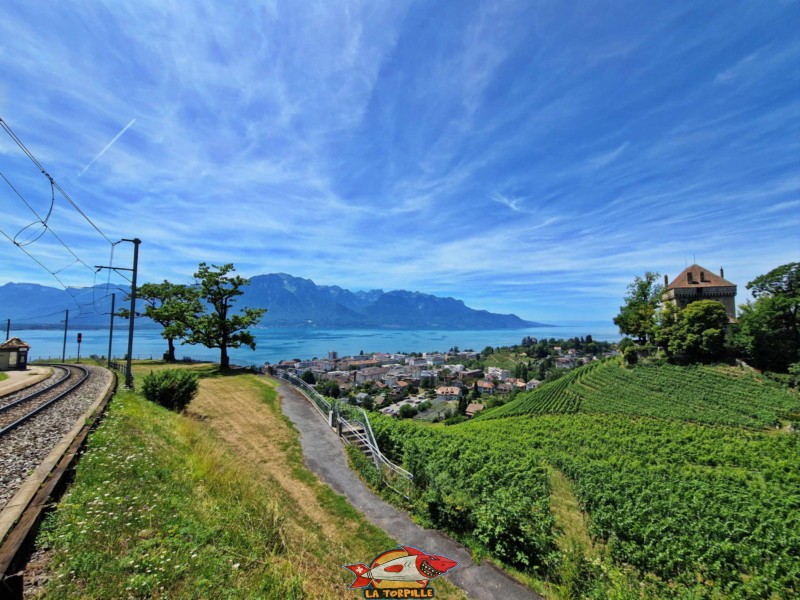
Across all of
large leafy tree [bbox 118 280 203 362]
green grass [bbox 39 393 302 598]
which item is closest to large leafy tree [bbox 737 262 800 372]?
green grass [bbox 39 393 302 598]

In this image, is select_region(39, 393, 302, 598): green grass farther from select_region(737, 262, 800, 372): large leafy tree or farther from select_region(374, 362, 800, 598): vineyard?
select_region(737, 262, 800, 372): large leafy tree

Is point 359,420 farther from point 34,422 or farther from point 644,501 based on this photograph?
point 644,501

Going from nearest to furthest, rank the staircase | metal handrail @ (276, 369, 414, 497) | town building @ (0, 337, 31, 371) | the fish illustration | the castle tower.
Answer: the fish illustration
metal handrail @ (276, 369, 414, 497)
the staircase
town building @ (0, 337, 31, 371)
the castle tower

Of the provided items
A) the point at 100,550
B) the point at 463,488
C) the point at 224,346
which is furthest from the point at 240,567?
the point at 224,346

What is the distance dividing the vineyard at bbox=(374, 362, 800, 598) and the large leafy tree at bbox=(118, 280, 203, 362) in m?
22.8

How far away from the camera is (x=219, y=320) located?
2923 cm

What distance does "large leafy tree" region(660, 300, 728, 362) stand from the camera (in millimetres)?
45344

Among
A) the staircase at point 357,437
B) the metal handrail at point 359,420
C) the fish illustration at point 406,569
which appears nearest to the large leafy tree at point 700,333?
the metal handrail at point 359,420

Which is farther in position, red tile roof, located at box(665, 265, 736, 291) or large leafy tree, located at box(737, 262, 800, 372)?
red tile roof, located at box(665, 265, 736, 291)

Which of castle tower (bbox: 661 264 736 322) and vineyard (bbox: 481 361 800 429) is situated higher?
castle tower (bbox: 661 264 736 322)

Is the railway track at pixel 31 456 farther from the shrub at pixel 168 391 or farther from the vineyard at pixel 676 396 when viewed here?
the vineyard at pixel 676 396

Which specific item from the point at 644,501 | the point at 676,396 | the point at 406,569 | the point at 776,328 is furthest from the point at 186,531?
the point at 776,328

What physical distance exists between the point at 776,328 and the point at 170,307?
223 feet

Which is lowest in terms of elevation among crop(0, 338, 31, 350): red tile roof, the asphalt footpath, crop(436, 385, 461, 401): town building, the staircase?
crop(436, 385, 461, 401): town building
